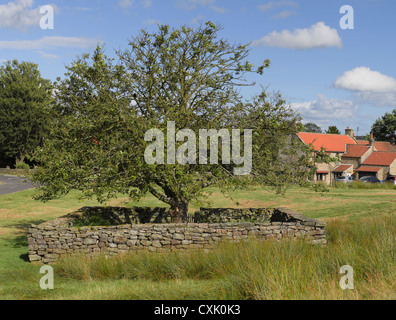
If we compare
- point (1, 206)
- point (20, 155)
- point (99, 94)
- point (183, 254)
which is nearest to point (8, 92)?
point (20, 155)

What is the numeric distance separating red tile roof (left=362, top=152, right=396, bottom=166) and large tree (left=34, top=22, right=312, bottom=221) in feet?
177

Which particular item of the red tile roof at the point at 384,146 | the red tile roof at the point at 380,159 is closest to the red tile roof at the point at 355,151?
the red tile roof at the point at 380,159

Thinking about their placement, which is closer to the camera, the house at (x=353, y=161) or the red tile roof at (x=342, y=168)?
the house at (x=353, y=161)

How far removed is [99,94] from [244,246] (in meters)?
9.25

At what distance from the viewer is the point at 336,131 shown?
98625mm

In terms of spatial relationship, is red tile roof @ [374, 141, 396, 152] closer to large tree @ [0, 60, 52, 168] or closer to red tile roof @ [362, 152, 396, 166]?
red tile roof @ [362, 152, 396, 166]

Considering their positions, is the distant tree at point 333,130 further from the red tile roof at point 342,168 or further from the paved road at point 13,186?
the paved road at point 13,186

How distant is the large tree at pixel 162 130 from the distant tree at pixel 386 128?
78126 mm

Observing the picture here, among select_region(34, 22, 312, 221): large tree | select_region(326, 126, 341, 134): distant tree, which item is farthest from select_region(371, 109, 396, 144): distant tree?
select_region(34, 22, 312, 221): large tree

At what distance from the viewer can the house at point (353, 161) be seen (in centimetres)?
6612

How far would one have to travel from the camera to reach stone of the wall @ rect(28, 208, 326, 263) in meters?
15.0

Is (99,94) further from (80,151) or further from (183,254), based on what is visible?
(183,254)

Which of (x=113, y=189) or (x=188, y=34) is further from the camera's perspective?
(x=188, y=34)

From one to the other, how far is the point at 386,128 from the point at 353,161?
25033 millimetres
